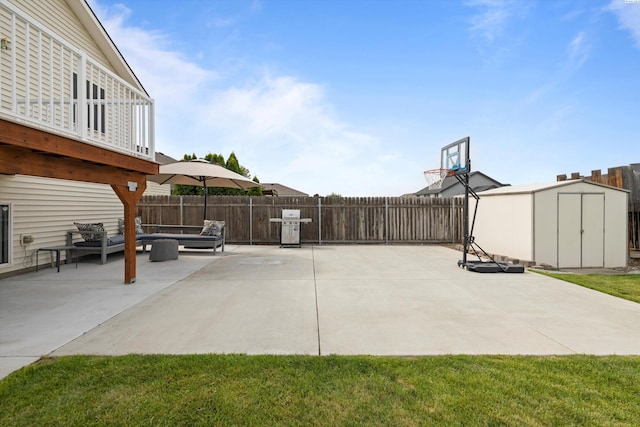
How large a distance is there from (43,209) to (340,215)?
31.3 ft

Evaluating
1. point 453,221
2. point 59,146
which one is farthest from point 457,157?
Result: point 59,146

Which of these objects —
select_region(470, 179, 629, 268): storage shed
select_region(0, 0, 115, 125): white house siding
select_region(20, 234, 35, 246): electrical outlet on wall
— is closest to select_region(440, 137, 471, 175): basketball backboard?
select_region(470, 179, 629, 268): storage shed

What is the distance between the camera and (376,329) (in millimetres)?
4125

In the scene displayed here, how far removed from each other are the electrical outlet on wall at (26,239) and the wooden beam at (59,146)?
3248 millimetres

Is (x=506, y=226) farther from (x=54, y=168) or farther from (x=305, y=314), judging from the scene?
(x=54, y=168)

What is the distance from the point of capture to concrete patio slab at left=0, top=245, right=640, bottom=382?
11.8 feet

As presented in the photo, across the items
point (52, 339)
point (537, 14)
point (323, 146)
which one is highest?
point (537, 14)

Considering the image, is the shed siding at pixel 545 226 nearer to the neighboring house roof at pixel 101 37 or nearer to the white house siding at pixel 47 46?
the white house siding at pixel 47 46

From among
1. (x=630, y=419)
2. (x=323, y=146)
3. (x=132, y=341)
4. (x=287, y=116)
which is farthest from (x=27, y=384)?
(x=323, y=146)

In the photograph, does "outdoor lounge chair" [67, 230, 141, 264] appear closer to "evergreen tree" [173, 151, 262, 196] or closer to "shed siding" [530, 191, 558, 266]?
"evergreen tree" [173, 151, 262, 196]

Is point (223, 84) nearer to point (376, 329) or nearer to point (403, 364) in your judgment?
point (376, 329)

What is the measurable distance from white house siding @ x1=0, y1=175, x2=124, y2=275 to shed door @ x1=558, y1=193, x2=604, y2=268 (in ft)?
41.6

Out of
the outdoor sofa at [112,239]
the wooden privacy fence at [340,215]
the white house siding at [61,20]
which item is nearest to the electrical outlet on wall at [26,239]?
the outdoor sofa at [112,239]

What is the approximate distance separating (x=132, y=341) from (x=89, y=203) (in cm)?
784
